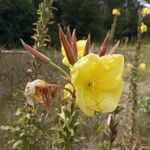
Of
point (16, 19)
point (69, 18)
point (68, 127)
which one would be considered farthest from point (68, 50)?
point (69, 18)

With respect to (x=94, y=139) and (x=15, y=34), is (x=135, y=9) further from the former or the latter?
(x=94, y=139)

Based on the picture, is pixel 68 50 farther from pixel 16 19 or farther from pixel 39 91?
pixel 16 19

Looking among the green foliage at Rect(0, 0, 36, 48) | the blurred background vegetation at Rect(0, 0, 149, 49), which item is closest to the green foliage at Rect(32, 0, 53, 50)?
the blurred background vegetation at Rect(0, 0, 149, 49)

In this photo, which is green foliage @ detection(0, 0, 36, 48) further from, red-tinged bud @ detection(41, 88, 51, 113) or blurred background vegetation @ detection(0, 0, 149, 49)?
red-tinged bud @ detection(41, 88, 51, 113)

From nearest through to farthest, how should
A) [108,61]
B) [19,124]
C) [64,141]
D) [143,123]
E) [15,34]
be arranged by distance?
[108,61], [64,141], [19,124], [143,123], [15,34]

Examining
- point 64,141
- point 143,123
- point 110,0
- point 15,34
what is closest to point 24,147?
point 64,141

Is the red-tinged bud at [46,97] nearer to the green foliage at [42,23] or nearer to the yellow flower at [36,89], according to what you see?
the yellow flower at [36,89]
